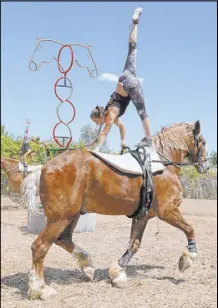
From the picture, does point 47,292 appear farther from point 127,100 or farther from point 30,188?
point 127,100

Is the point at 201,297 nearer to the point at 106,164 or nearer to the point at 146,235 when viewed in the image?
the point at 106,164

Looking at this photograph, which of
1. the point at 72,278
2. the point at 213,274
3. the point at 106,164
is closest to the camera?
the point at 106,164

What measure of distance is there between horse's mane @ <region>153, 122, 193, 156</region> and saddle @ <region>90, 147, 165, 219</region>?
1.26ft

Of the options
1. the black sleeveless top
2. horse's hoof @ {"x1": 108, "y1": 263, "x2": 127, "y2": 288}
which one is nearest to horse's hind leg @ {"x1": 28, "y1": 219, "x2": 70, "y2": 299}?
horse's hoof @ {"x1": 108, "y1": 263, "x2": 127, "y2": 288}

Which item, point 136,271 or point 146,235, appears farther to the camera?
point 146,235

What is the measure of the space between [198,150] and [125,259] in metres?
1.70

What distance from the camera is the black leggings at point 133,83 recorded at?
14.8 ft

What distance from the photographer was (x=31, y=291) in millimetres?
4160

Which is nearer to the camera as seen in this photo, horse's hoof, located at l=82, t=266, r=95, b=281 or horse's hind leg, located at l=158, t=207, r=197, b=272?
horse's hind leg, located at l=158, t=207, r=197, b=272

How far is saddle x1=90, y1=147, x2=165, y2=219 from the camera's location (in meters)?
4.52

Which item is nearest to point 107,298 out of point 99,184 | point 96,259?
point 99,184

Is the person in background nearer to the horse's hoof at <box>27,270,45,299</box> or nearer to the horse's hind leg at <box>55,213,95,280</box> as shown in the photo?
the horse's hind leg at <box>55,213,95,280</box>

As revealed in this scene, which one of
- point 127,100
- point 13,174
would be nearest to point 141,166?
point 127,100

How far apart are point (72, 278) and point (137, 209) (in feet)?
3.89
